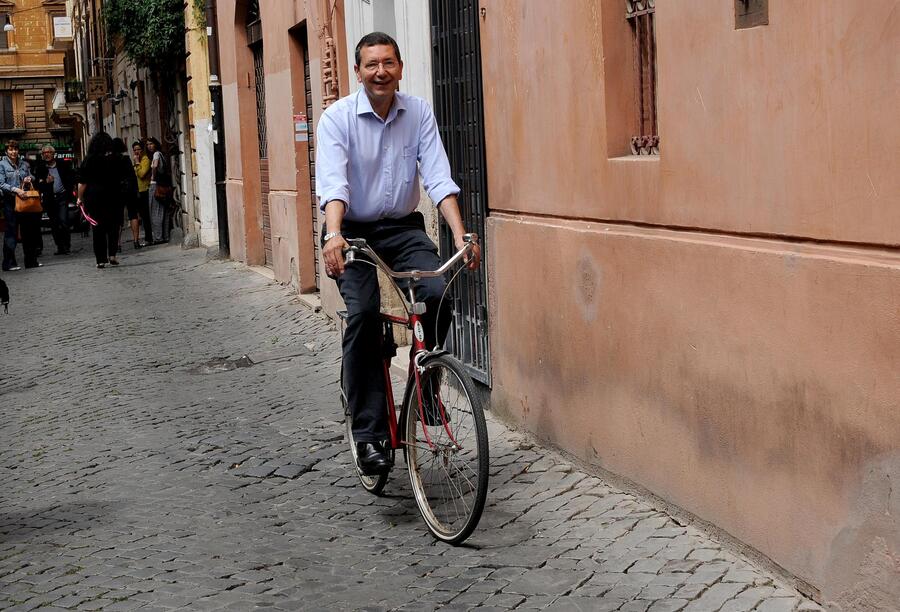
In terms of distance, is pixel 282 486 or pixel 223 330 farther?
pixel 223 330

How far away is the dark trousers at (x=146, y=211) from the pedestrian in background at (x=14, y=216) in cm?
272

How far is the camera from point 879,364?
3.85 meters

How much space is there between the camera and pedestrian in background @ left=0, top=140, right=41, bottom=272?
2109 centimetres

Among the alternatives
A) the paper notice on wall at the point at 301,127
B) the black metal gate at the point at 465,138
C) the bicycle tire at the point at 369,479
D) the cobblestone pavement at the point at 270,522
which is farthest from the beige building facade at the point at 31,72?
the bicycle tire at the point at 369,479

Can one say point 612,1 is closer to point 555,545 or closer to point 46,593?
point 555,545

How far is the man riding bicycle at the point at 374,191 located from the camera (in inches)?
223

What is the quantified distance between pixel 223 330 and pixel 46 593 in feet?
24.4

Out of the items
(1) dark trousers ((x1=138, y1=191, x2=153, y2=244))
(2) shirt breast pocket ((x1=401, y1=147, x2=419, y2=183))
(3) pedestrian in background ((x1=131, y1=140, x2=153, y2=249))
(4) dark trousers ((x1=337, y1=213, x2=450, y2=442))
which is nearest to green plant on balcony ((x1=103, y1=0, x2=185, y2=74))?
(3) pedestrian in background ((x1=131, y1=140, x2=153, y2=249))

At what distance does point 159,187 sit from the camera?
24562 mm

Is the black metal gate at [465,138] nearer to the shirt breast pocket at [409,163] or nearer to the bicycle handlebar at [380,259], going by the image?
the shirt breast pocket at [409,163]

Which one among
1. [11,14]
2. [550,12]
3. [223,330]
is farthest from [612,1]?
[11,14]

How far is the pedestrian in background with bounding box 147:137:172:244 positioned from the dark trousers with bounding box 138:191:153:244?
0.43ft

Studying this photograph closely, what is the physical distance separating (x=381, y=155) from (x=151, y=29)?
1977cm

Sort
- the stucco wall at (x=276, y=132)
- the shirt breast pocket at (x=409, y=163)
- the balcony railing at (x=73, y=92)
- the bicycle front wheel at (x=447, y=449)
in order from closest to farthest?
1. the bicycle front wheel at (x=447, y=449)
2. the shirt breast pocket at (x=409, y=163)
3. the stucco wall at (x=276, y=132)
4. the balcony railing at (x=73, y=92)
